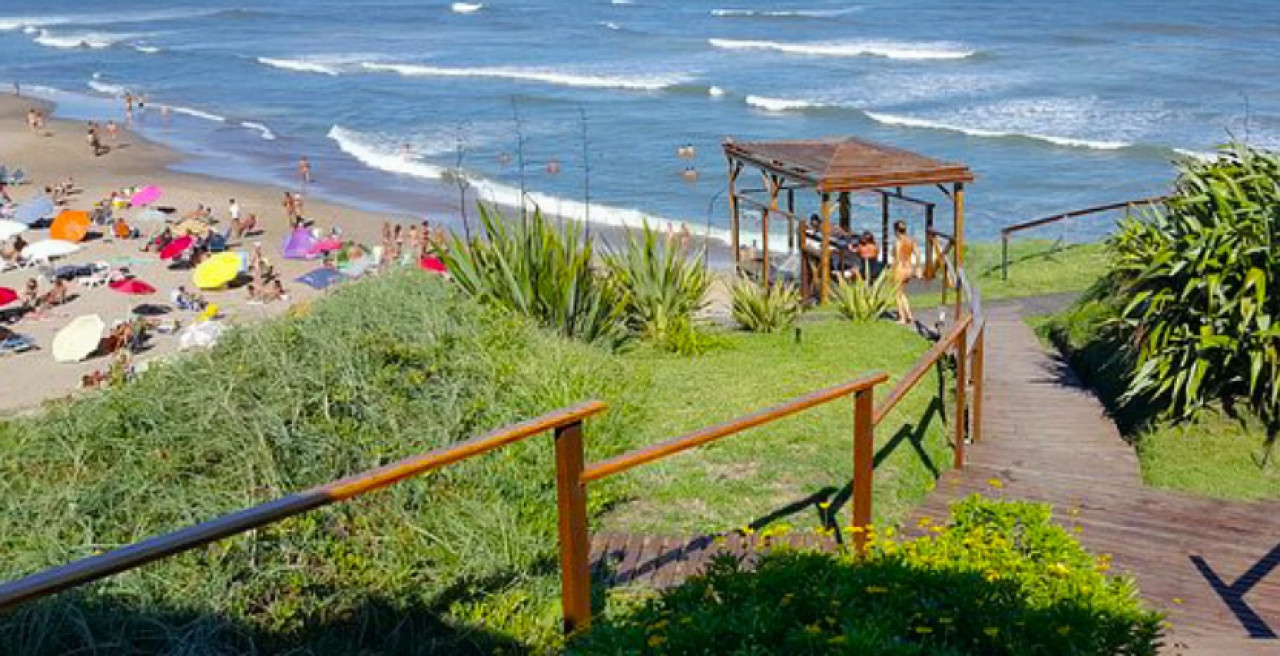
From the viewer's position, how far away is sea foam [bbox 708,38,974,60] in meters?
62.8

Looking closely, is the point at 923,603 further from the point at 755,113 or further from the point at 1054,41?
the point at 1054,41

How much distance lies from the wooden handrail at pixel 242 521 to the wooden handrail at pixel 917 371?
2377 millimetres

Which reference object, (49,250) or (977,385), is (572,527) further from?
(49,250)

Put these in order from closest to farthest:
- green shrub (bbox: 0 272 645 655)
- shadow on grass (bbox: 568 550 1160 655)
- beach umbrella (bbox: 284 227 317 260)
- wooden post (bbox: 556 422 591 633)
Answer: shadow on grass (bbox: 568 550 1160 655) → wooden post (bbox: 556 422 591 633) → green shrub (bbox: 0 272 645 655) → beach umbrella (bbox: 284 227 317 260)

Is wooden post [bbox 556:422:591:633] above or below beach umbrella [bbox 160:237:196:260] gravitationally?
above

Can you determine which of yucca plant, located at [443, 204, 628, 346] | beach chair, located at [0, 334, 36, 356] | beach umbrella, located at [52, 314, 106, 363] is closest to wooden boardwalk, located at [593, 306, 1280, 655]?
yucca plant, located at [443, 204, 628, 346]

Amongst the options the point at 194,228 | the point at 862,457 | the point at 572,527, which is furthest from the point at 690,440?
the point at 194,228

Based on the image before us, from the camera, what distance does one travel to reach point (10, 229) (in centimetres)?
2786

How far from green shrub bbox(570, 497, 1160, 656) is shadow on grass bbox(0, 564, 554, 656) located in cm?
152

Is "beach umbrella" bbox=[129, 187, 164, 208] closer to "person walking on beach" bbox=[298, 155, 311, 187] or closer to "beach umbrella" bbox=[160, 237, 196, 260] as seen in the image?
"person walking on beach" bbox=[298, 155, 311, 187]

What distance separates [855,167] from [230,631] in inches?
466

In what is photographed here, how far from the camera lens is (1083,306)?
42.2 ft

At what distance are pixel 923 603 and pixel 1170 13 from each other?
2945 inches

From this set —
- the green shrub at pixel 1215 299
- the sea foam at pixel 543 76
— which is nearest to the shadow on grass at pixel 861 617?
the green shrub at pixel 1215 299
